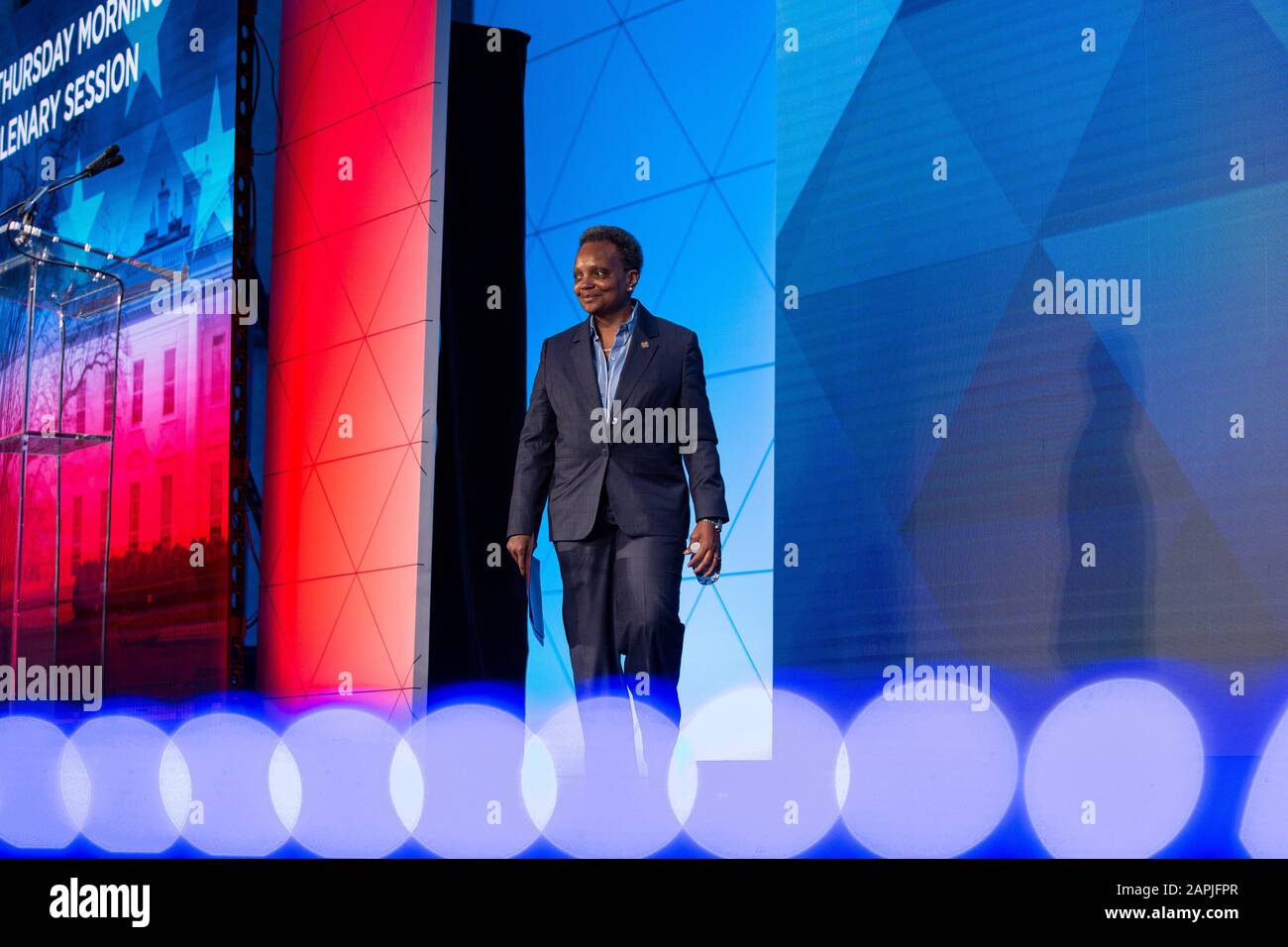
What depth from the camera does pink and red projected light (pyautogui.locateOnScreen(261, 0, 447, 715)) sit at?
230 inches

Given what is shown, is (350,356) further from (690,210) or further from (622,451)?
(622,451)

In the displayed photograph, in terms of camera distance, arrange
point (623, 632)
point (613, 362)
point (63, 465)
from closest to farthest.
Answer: point (623, 632) < point (613, 362) < point (63, 465)

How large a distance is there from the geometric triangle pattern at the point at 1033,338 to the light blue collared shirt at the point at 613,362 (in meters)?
0.78

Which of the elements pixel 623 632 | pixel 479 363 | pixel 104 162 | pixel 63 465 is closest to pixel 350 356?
pixel 479 363

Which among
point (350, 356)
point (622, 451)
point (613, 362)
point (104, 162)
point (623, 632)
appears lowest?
point (623, 632)

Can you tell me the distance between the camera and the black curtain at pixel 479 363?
221 inches

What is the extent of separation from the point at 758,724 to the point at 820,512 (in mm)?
699

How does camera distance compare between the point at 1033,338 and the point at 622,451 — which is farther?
the point at 1033,338

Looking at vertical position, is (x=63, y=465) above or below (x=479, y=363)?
below

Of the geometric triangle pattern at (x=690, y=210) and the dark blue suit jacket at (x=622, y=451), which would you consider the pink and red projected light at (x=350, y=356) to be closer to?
the geometric triangle pattern at (x=690, y=210)

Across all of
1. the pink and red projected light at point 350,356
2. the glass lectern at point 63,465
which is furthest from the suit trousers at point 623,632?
the glass lectern at point 63,465

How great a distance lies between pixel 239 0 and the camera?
6320 mm

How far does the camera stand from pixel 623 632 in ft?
12.4

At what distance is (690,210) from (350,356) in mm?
1929
